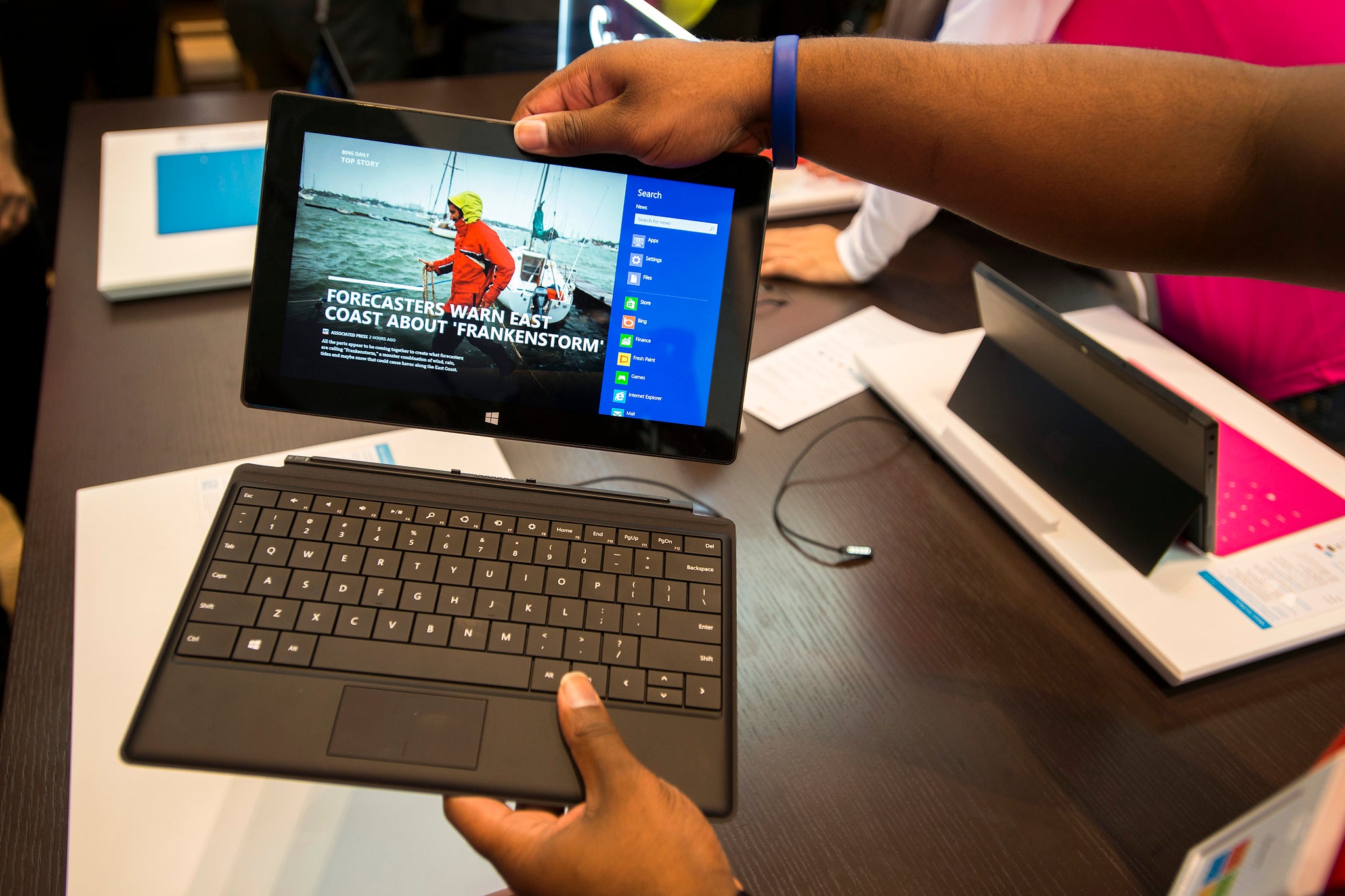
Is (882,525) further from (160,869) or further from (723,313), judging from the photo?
(160,869)

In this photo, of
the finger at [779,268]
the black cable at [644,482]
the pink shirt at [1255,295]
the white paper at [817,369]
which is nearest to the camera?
the black cable at [644,482]

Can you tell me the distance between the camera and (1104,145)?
661mm

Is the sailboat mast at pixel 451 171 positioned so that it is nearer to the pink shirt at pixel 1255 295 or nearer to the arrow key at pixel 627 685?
the arrow key at pixel 627 685

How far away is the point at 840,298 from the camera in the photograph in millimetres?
1172

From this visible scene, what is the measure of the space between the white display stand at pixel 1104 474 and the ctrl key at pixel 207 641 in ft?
2.38

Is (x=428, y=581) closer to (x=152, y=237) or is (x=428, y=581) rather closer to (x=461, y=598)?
(x=461, y=598)

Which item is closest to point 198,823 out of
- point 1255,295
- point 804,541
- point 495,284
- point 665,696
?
point 665,696

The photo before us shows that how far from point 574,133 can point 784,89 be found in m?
A: 0.19

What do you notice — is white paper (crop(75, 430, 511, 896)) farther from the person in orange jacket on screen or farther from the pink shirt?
the pink shirt

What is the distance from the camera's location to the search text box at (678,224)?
665 millimetres

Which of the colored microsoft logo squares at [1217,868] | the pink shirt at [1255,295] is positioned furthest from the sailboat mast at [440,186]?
the pink shirt at [1255,295]

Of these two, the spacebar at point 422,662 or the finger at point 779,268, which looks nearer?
the spacebar at point 422,662

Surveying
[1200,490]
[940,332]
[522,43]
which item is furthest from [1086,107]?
[522,43]

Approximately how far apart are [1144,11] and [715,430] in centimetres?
107
